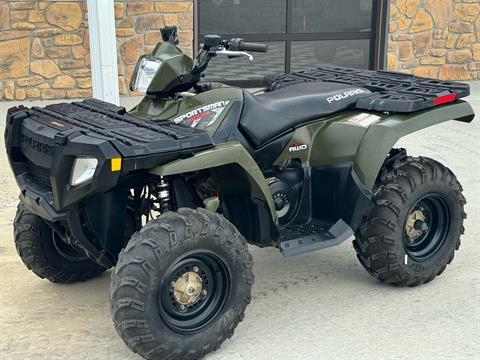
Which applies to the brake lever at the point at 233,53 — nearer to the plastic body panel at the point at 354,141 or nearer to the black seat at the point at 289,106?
the black seat at the point at 289,106

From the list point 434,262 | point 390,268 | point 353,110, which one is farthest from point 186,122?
point 434,262

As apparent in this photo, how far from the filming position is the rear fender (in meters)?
3.65

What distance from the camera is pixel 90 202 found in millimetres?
3816

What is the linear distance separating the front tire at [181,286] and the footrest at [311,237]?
530 mm

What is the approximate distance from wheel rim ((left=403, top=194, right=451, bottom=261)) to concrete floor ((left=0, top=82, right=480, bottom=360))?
0.22 metres

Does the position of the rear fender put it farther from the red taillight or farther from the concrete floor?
the red taillight

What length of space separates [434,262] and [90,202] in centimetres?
214

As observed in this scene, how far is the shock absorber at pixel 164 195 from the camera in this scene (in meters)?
3.93

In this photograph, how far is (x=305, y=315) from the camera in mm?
4281

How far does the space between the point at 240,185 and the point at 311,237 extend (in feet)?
2.08

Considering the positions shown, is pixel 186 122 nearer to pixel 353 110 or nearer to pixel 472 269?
pixel 353 110

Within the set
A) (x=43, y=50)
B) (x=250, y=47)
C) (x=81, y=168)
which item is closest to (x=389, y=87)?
(x=250, y=47)

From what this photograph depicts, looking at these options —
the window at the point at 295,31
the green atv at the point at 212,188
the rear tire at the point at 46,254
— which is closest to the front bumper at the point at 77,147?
the green atv at the point at 212,188

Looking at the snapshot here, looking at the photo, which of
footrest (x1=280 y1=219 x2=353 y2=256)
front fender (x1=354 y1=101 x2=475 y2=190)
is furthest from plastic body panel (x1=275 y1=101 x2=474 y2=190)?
footrest (x1=280 y1=219 x2=353 y2=256)
